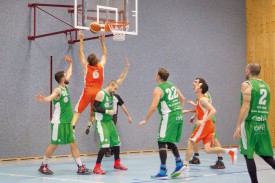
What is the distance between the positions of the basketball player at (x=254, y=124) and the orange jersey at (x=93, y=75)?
13.9ft

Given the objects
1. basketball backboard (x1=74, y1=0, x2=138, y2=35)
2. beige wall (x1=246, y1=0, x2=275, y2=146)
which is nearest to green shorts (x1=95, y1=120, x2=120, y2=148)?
basketball backboard (x1=74, y1=0, x2=138, y2=35)

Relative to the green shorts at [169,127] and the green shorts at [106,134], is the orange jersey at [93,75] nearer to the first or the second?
the green shorts at [106,134]

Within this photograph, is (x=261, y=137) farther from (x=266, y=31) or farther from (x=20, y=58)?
(x=266, y=31)

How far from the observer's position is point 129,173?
31.5 ft

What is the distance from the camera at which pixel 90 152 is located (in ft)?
45.5

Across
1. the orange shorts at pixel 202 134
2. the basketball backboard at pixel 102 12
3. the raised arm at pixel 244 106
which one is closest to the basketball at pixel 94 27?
the basketball backboard at pixel 102 12

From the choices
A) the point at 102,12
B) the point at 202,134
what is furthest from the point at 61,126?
the point at 102,12

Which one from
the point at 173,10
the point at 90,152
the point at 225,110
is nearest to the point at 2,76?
the point at 90,152

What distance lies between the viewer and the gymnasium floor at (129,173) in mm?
8609

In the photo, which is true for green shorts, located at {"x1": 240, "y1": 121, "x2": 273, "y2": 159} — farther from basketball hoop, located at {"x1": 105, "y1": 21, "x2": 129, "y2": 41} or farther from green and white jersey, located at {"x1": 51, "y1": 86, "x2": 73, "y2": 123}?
basketball hoop, located at {"x1": 105, "y1": 21, "x2": 129, "y2": 41}

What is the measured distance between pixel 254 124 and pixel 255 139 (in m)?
0.21

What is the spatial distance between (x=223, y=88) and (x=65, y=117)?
358 inches

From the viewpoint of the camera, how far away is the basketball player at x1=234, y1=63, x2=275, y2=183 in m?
6.86

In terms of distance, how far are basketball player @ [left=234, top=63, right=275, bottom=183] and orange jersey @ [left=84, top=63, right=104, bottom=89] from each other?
4251 mm
